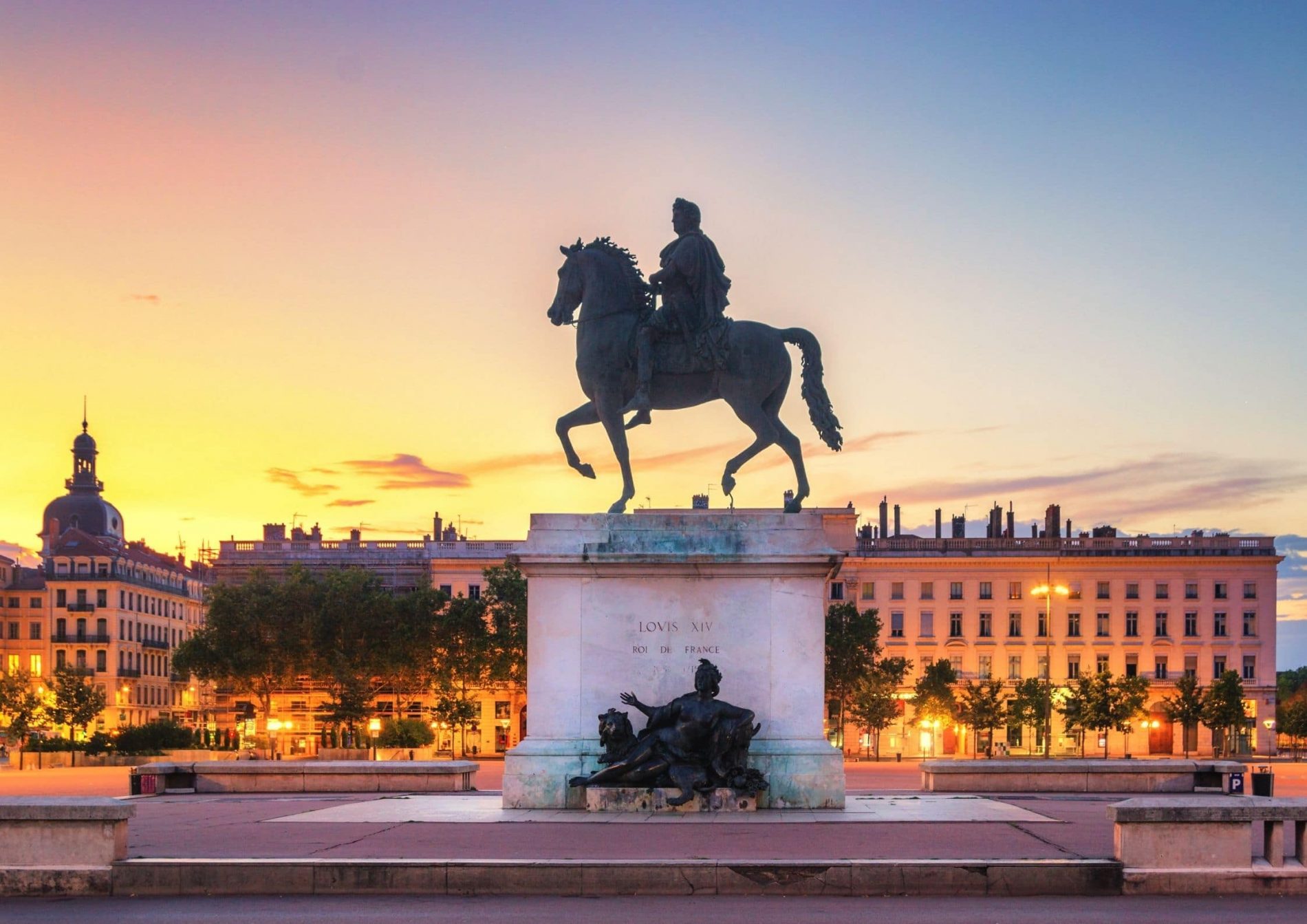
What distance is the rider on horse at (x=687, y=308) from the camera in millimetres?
24422

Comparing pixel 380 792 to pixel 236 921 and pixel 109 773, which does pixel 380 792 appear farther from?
pixel 109 773

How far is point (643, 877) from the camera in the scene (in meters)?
16.0

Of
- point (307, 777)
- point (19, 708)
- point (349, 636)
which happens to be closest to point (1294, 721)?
point (349, 636)

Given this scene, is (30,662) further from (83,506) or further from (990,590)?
(990,590)

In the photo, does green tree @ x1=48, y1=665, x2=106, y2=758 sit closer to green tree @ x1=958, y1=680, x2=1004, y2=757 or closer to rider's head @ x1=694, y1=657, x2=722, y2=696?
green tree @ x1=958, y1=680, x2=1004, y2=757

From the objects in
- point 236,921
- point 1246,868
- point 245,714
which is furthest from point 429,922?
point 245,714

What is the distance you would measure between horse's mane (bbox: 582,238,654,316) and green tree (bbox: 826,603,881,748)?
7545 centimetres

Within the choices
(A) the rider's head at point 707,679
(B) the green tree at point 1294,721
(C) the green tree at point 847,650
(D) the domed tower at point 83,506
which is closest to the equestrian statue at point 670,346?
(A) the rider's head at point 707,679

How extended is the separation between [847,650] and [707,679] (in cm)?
8135

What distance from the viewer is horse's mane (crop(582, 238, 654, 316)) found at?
2494 cm

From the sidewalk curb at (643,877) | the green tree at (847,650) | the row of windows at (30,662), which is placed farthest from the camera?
the row of windows at (30,662)

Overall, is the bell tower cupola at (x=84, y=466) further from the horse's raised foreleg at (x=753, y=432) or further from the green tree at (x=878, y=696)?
the horse's raised foreleg at (x=753, y=432)

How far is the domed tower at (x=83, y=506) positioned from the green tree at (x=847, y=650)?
350 ft

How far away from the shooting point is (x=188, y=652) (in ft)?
311
